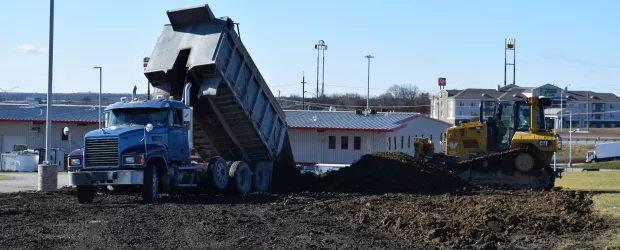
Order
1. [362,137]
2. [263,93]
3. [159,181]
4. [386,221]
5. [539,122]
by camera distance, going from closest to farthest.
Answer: [386,221]
[159,181]
[263,93]
[539,122]
[362,137]

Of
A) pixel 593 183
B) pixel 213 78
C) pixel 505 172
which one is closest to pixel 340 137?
pixel 593 183

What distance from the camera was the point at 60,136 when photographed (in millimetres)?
56438

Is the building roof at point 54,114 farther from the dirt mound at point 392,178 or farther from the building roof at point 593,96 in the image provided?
the building roof at point 593,96

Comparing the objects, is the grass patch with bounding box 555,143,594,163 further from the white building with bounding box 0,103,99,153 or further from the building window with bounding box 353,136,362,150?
the white building with bounding box 0,103,99,153

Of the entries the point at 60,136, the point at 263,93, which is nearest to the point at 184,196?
the point at 263,93

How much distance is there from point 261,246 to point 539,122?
16.6 metres

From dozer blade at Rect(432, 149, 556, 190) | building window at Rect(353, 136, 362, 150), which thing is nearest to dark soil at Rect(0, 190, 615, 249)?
dozer blade at Rect(432, 149, 556, 190)

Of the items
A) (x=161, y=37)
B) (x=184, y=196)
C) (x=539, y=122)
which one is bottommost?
(x=184, y=196)

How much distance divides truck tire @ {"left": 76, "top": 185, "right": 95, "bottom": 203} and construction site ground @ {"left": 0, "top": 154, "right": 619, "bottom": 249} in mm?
285

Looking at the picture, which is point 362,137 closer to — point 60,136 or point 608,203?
point 60,136

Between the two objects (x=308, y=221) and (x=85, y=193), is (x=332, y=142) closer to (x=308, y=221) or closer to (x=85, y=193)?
(x=85, y=193)

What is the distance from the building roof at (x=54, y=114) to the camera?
5519cm

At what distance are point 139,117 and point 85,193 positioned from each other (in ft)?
7.57

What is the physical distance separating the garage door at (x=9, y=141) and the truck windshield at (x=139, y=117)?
130 feet
